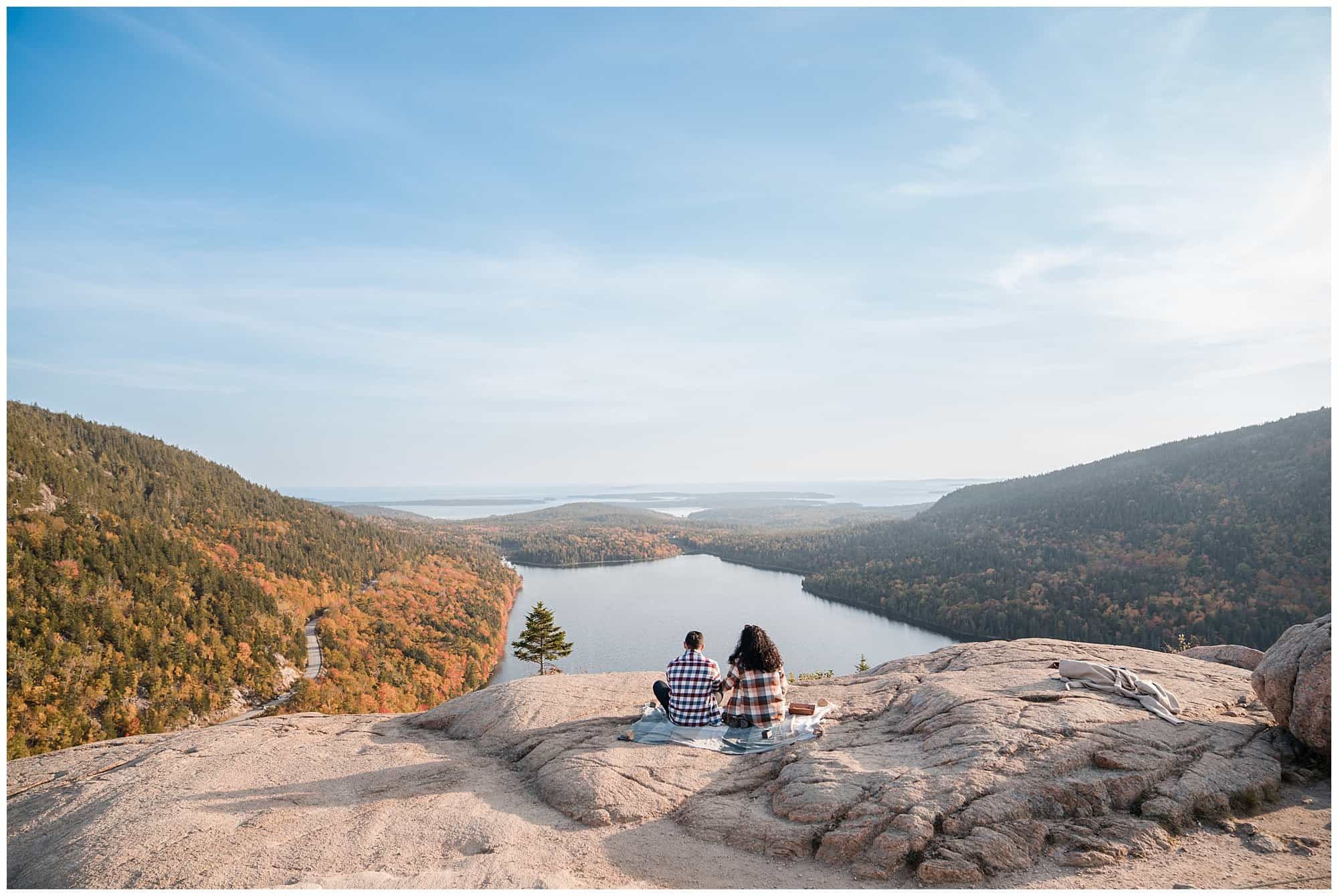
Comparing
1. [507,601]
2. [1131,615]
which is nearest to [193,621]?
[507,601]

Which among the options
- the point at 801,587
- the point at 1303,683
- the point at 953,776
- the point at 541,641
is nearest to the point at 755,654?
the point at 953,776

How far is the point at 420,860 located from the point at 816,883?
4908 millimetres

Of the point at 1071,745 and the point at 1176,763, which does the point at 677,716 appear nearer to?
the point at 1071,745

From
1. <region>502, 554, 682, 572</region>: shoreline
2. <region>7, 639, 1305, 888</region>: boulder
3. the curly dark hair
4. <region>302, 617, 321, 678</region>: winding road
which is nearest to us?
<region>7, 639, 1305, 888</region>: boulder

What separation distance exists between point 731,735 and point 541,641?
38.6m

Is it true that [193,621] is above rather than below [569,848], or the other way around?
below

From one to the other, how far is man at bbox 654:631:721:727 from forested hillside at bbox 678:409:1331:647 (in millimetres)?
77465

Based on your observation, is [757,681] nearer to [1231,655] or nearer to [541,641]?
[1231,655]

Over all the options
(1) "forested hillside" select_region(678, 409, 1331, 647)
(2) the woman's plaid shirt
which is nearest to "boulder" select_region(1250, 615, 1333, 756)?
(2) the woman's plaid shirt

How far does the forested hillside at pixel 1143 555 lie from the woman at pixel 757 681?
76.9 meters

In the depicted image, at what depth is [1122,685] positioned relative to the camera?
10781 mm

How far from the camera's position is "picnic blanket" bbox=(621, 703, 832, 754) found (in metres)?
10.6

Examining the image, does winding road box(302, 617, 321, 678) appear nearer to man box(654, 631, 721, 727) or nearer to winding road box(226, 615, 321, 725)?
winding road box(226, 615, 321, 725)

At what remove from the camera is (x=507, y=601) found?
101750 mm
